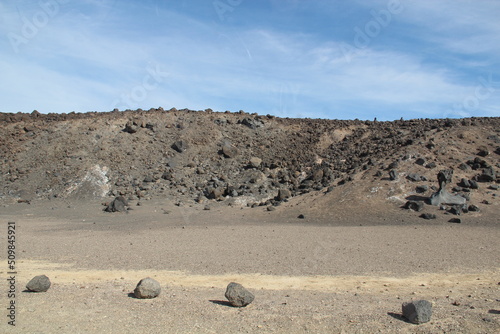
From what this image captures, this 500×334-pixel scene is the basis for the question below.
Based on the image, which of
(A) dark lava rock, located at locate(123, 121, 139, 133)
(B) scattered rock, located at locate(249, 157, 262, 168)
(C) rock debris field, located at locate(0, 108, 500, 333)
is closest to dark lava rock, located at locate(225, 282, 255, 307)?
(C) rock debris field, located at locate(0, 108, 500, 333)

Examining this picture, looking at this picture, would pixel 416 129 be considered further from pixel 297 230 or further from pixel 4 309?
pixel 4 309

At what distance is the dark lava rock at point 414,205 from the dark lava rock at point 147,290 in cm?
1590

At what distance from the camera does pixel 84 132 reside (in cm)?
3428

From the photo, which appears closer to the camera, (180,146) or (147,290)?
(147,290)

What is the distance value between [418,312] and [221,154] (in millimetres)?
25915

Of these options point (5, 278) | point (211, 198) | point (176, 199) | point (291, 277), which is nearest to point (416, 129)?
point (211, 198)

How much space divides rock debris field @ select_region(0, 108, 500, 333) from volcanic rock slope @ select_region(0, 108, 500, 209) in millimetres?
143

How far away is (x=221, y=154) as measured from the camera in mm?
32250

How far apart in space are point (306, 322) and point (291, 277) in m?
3.50

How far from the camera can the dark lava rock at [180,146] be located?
3262cm

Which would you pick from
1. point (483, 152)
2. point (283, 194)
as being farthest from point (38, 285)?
point (483, 152)

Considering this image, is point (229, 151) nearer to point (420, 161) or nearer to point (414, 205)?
point (420, 161)

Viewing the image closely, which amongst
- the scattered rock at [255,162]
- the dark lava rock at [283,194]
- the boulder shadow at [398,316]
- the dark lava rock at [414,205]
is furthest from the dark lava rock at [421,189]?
the boulder shadow at [398,316]

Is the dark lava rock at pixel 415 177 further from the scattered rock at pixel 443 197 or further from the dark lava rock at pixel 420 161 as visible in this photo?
the scattered rock at pixel 443 197
